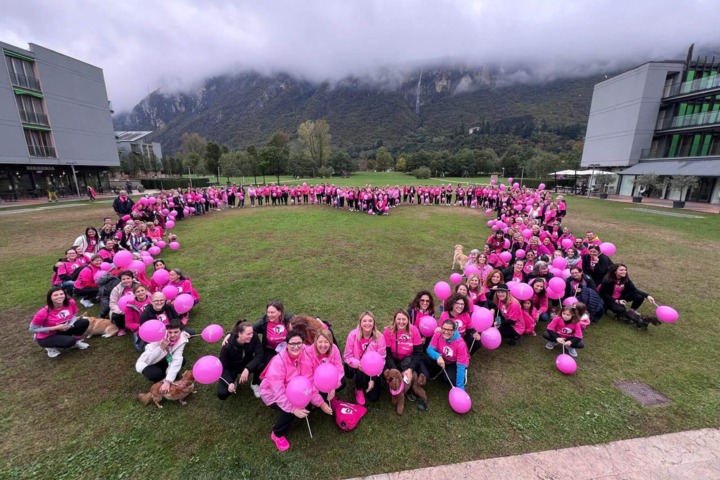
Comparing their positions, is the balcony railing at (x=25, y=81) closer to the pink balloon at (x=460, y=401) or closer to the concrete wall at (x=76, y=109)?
the concrete wall at (x=76, y=109)

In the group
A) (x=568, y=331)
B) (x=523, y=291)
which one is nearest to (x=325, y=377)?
(x=523, y=291)

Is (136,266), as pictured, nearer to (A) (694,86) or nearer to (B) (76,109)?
(B) (76,109)

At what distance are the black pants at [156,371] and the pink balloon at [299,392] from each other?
211 centimetres

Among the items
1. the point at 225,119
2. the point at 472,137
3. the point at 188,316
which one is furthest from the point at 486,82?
the point at 188,316

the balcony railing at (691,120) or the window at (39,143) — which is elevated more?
the balcony railing at (691,120)

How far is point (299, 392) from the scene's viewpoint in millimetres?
3201

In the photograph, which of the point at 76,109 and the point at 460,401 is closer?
the point at 460,401

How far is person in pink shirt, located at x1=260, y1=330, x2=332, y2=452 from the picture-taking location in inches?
134

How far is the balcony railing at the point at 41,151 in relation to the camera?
2618 cm

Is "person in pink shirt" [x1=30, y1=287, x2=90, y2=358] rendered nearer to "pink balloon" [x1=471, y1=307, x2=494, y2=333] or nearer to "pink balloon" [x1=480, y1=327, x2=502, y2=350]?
"pink balloon" [x1=471, y1=307, x2=494, y2=333]

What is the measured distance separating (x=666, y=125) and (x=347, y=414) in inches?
1605

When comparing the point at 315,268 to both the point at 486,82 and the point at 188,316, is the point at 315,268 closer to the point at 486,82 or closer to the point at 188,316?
the point at 188,316

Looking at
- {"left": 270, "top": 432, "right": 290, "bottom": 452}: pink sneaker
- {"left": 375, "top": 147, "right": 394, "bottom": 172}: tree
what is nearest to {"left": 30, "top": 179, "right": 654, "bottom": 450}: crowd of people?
{"left": 270, "top": 432, "right": 290, "bottom": 452}: pink sneaker

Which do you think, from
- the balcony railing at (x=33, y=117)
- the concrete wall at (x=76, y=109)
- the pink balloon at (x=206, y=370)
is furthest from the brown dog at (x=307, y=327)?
the concrete wall at (x=76, y=109)
